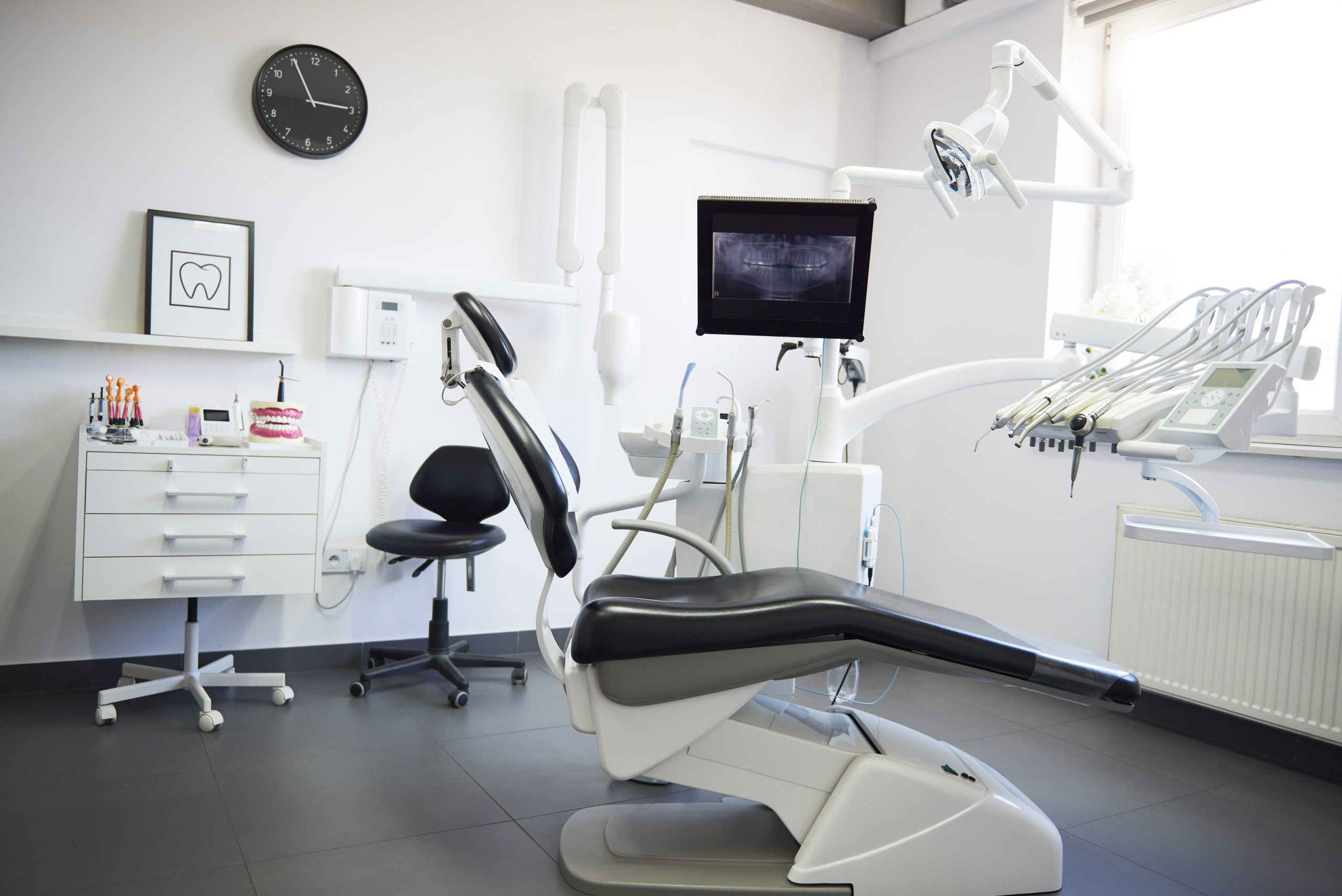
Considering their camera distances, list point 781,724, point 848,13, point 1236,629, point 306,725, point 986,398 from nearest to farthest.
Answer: point 781,724 → point 306,725 → point 1236,629 → point 986,398 → point 848,13

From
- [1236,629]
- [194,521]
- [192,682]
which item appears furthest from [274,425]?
[1236,629]

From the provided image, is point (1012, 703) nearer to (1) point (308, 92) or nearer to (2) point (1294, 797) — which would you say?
(2) point (1294, 797)

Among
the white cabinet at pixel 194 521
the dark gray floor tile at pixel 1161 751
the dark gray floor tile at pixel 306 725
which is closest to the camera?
the dark gray floor tile at pixel 306 725

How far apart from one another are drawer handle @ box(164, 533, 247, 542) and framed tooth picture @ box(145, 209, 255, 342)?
74 centimetres

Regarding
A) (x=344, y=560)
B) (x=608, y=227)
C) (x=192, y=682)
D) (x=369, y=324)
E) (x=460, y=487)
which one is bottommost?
(x=192, y=682)

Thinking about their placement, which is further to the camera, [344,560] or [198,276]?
[344,560]

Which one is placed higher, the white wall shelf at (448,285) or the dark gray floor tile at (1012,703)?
the white wall shelf at (448,285)

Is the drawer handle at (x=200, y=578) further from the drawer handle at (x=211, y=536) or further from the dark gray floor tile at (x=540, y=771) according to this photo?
the dark gray floor tile at (x=540, y=771)

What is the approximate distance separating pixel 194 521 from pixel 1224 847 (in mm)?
2967

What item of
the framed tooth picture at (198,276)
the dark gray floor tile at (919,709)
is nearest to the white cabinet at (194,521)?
the framed tooth picture at (198,276)

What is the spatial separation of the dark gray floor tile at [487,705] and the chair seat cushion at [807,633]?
1.25m

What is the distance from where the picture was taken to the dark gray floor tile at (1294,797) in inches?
98.1

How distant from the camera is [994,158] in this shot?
6.07 feet

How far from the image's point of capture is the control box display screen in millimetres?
1880
